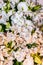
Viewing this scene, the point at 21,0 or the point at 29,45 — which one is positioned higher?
the point at 21,0

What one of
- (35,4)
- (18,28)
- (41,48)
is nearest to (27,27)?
(18,28)

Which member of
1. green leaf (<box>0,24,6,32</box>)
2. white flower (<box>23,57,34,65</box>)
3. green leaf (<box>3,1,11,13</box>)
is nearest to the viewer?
white flower (<box>23,57,34,65</box>)

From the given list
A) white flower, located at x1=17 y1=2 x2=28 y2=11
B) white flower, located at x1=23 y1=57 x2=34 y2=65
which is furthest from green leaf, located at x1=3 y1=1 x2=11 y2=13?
white flower, located at x1=23 y1=57 x2=34 y2=65

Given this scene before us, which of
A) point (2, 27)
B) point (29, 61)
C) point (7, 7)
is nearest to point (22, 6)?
point (7, 7)

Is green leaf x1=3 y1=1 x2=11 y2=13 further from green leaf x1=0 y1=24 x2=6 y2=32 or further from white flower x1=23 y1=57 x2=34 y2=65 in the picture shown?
white flower x1=23 y1=57 x2=34 y2=65

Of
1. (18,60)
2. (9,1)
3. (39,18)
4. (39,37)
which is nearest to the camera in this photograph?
(18,60)

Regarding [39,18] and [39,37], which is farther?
[39,18]

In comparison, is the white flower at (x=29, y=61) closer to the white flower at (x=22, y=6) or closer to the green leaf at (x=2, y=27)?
the green leaf at (x=2, y=27)

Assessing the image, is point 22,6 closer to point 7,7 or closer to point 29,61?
point 7,7

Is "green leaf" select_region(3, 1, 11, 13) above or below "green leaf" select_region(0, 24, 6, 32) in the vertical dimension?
above

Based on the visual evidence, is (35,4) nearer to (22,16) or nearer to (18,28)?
(22,16)

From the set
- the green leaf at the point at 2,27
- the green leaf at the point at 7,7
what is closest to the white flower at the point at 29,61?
the green leaf at the point at 2,27
